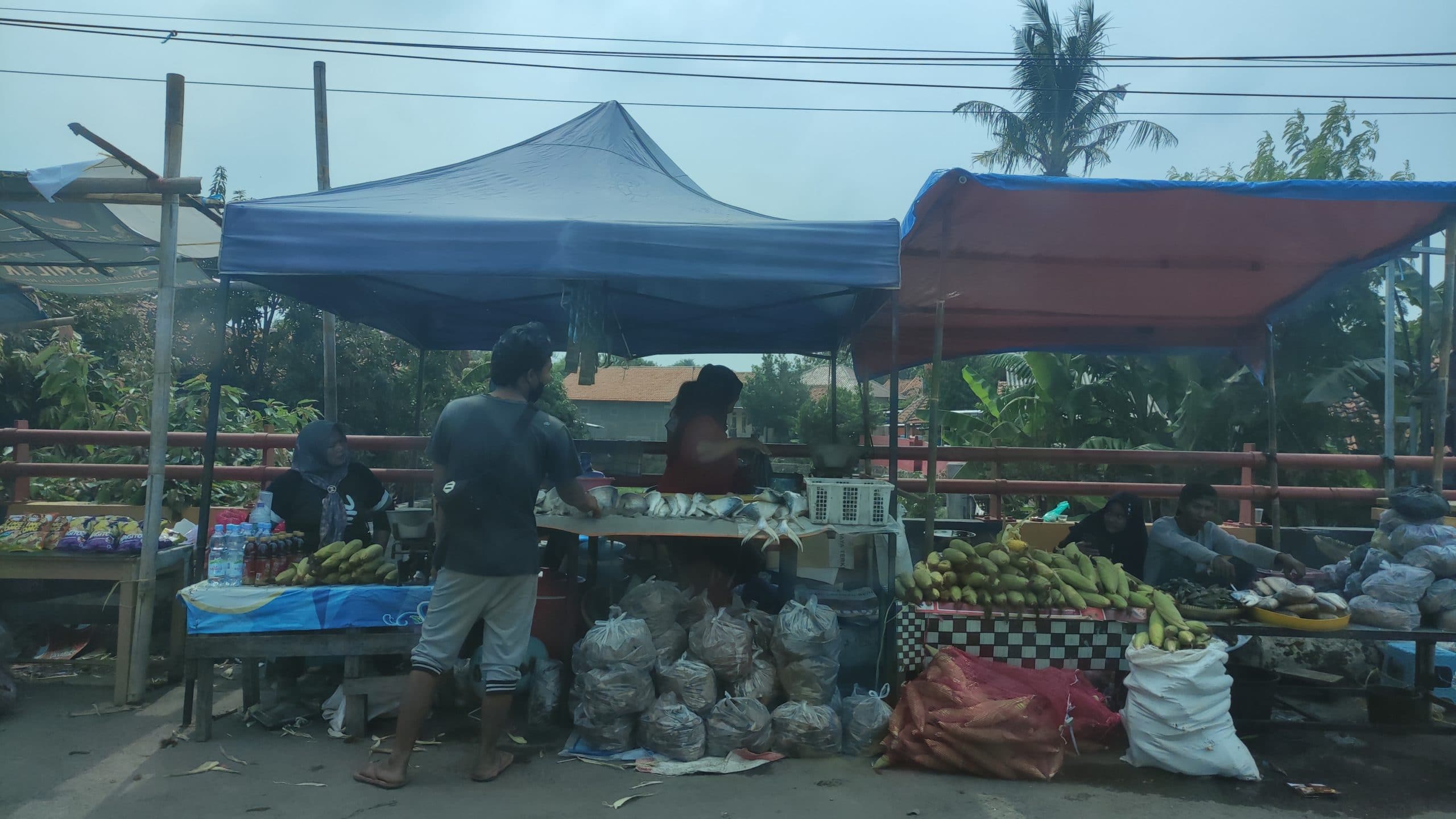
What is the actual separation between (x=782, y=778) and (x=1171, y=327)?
5.22 m

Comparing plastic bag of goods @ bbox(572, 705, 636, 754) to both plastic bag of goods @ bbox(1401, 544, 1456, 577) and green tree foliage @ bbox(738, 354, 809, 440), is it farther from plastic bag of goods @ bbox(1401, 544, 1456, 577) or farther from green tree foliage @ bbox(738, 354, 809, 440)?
green tree foliage @ bbox(738, 354, 809, 440)

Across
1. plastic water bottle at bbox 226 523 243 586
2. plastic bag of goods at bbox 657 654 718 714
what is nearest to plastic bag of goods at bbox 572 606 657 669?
plastic bag of goods at bbox 657 654 718 714

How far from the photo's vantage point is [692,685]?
404 cm

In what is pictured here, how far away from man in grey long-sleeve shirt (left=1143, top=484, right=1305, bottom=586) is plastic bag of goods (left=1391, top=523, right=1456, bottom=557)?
22.2 inches

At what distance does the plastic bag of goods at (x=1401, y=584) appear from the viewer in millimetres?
4359

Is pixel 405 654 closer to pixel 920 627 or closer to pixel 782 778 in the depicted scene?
pixel 782 778

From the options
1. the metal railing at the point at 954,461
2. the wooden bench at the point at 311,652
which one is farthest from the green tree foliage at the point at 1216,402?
the wooden bench at the point at 311,652

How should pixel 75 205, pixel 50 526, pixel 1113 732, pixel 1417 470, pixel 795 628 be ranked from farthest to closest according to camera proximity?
pixel 1417 470, pixel 75 205, pixel 50 526, pixel 1113 732, pixel 795 628

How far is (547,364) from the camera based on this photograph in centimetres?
392

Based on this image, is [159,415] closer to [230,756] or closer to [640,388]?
[230,756]

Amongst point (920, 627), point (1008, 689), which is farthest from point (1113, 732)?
point (920, 627)

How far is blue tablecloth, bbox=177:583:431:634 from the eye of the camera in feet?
13.8

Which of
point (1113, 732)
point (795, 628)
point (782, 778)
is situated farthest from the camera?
point (1113, 732)

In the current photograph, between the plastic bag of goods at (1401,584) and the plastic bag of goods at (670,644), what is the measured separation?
362 cm
